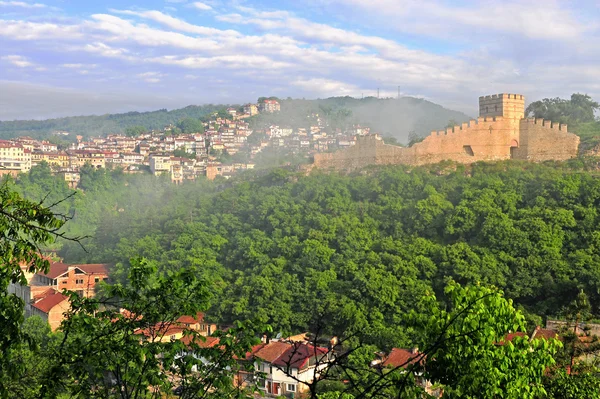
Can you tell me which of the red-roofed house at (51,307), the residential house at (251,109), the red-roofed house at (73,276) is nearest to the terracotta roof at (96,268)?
the red-roofed house at (73,276)

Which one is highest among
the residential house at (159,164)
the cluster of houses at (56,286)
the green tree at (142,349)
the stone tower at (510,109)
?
the stone tower at (510,109)

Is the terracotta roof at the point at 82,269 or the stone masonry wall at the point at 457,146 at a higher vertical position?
the stone masonry wall at the point at 457,146

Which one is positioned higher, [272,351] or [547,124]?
[547,124]

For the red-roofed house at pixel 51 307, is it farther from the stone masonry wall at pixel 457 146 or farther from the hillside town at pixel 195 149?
the hillside town at pixel 195 149

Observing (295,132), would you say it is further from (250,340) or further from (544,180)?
(250,340)

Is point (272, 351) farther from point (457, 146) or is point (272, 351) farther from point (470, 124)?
point (470, 124)

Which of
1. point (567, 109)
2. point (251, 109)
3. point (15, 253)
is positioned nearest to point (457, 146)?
point (567, 109)
